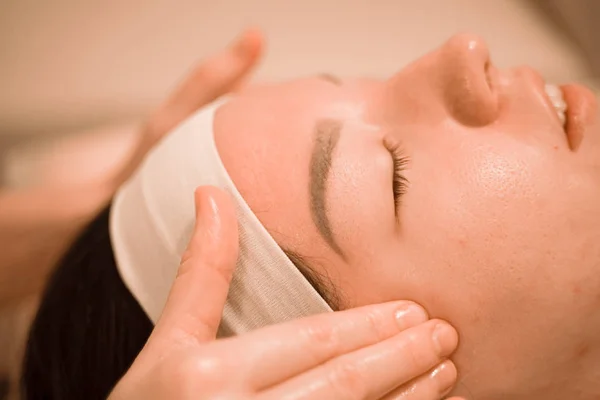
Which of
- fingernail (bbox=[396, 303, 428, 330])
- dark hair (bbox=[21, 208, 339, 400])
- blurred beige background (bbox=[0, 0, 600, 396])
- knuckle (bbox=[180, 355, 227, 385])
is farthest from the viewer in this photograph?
blurred beige background (bbox=[0, 0, 600, 396])

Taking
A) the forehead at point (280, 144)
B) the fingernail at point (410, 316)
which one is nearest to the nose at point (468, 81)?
the forehead at point (280, 144)

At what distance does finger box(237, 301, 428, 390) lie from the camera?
0.63m

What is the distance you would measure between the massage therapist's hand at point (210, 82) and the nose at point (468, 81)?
507mm

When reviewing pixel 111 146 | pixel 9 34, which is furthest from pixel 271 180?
pixel 9 34

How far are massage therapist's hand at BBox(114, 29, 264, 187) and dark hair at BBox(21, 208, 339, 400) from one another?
312 millimetres

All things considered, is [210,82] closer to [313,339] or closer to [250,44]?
[250,44]

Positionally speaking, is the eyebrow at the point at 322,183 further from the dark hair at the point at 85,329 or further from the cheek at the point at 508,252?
the dark hair at the point at 85,329

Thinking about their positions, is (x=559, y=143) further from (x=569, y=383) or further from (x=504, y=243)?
(x=569, y=383)

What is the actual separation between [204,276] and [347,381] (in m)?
0.21

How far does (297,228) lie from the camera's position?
0.76 metres

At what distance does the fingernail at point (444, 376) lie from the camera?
71cm

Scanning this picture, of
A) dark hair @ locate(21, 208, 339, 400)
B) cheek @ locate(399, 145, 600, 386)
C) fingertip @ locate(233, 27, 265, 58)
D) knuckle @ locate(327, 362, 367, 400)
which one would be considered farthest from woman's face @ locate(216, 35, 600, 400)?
fingertip @ locate(233, 27, 265, 58)

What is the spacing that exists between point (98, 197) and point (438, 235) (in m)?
0.97

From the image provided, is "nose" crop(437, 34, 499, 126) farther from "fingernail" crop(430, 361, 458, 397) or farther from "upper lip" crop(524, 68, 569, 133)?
"fingernail" crop(430, 361, 458, 397)
